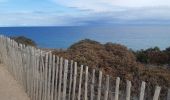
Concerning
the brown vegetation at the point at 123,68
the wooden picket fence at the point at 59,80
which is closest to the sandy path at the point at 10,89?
the wooden picket fence at the point at 59,80

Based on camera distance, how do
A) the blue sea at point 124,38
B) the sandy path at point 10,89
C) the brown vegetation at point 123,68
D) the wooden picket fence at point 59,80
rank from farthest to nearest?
the blue sea at point 124,38
the sandy path at point 10,89
the brown vegetation at point 123,68
the wooden picket fence at point 59,80

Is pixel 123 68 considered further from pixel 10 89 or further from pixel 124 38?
pixel 124 38

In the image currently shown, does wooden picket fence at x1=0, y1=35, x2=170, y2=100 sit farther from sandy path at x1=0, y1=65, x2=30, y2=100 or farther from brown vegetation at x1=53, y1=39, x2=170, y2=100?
brown vegetation at x1=53, y1=39, x2=170, y2=100

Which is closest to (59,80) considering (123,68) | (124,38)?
(123,68)

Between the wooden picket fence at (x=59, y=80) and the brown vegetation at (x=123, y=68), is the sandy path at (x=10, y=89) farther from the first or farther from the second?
the brown vegetation at (x=123, y=68)

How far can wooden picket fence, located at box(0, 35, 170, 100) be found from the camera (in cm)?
692

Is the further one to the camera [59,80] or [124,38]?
[124,38]

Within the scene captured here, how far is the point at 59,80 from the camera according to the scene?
28.3 feet

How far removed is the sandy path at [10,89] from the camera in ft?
37.9

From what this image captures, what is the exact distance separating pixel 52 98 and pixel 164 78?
9.47ft

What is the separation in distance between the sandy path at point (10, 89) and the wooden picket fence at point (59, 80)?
0.53 feet

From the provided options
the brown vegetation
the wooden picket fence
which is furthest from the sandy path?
the brown vegetation

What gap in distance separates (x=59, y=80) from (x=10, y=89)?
425cm

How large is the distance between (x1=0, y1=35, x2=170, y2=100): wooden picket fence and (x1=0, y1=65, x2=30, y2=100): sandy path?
0.53ft
